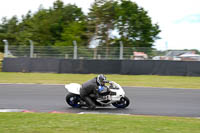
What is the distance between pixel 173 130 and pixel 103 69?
15730mm

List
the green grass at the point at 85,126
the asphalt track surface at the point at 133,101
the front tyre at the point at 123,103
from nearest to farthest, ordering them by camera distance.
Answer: the green grass at the point at 85,126 → the asphalt track surface at the point at 133,101 → the front tyre at the point at 123,103

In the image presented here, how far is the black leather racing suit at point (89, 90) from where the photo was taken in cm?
962

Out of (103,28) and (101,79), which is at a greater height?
(103,28)

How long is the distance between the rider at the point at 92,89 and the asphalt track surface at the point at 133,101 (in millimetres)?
285

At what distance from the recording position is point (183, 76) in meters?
20.6

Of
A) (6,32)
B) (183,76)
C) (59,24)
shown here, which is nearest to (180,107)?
(183,76)

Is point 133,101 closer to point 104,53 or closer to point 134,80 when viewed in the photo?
point 134,80

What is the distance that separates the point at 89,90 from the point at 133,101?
2.43m

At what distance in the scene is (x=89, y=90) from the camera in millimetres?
9656

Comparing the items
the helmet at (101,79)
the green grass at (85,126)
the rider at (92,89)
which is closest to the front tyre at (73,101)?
the rider at (92,89)

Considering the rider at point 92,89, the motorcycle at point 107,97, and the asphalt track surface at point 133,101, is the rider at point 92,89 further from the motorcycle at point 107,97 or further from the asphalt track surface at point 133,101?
the asphalt track surface at point 133,101

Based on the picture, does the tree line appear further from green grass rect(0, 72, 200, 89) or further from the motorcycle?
the motorcycle

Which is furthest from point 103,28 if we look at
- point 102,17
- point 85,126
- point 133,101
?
point 85,126

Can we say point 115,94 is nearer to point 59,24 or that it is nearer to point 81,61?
point 81,61
